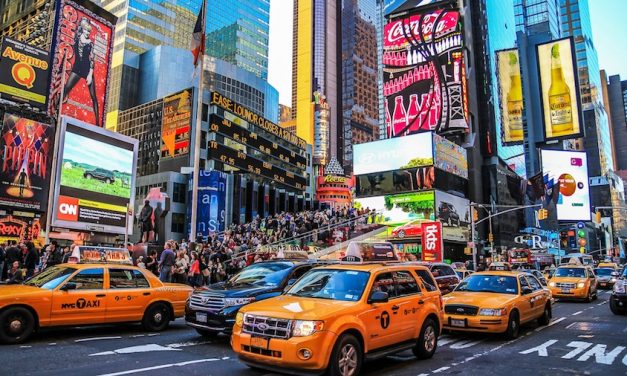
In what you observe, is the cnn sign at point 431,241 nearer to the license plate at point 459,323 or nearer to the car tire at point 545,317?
the car tire at point 545,317

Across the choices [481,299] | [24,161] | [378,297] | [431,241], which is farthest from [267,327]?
[24,161]

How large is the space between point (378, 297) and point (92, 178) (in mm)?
42536

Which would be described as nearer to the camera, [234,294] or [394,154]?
[234,294]

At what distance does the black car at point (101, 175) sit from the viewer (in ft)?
142

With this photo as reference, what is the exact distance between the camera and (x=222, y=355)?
8438 millimetres

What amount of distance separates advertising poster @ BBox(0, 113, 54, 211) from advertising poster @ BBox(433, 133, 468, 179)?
46.4 meters

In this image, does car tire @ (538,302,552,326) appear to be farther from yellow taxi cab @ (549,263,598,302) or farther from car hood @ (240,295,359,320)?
car hood @ (240,295,359,320)

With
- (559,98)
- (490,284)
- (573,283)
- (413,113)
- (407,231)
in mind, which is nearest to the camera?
(490,284)

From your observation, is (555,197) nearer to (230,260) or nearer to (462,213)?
(462,213)

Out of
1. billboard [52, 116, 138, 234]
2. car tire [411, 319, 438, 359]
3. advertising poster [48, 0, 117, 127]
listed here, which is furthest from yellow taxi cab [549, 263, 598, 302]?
advertising poster [48, 0, 117, 127]

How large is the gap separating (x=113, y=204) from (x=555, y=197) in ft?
213

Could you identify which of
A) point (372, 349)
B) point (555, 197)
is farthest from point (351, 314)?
point (555, 197)

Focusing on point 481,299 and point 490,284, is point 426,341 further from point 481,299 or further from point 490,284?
point 490,284

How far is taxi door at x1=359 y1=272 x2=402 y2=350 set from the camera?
702 centimetres
